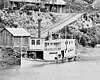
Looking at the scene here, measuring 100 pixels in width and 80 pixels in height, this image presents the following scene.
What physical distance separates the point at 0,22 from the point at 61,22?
11.2m

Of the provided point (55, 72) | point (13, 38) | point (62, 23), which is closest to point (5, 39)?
point (13, 38)

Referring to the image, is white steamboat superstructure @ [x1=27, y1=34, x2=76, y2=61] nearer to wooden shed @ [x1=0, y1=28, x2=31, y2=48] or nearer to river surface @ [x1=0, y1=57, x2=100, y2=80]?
wooden shed @ [x1=0, y1=28, x2=31, y2=48]

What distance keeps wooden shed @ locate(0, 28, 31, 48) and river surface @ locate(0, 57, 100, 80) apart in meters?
5.72

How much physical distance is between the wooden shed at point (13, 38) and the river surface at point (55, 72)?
5.72 meters

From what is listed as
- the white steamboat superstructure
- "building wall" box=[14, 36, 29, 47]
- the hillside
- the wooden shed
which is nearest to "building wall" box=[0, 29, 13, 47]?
the wooden shed

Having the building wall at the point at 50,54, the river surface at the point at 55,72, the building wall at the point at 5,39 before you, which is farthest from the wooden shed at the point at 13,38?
the river surface at the point at 55,72

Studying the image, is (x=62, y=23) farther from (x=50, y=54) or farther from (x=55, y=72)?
(x=55, y=72)

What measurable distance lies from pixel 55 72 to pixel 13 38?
1155 cm

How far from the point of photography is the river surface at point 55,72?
7012cm

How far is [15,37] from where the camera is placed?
273ft

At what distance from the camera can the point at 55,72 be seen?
74125mm

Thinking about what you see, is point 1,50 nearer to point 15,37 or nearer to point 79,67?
point 15,37

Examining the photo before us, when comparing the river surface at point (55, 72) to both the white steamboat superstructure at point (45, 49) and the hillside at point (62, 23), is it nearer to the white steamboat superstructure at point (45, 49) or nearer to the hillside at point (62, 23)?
the white steamboat superstructure at point (45, 49)

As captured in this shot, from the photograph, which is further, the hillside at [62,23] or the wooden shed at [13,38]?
the hillside at [62,23]
